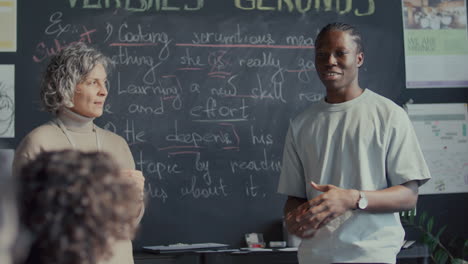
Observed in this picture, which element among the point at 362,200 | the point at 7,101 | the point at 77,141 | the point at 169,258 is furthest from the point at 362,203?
the point at 7,101

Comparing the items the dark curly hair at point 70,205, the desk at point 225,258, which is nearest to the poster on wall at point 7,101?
the desk at point 225,258

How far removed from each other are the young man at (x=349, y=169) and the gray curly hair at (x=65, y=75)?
0.83 m

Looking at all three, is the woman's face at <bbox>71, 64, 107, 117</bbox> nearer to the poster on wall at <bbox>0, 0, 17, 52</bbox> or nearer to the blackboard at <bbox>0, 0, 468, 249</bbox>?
the blackboard at <bbox>0, 0, 468, 249</bbox>

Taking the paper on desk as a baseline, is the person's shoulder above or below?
above

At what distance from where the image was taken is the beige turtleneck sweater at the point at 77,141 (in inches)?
93.8

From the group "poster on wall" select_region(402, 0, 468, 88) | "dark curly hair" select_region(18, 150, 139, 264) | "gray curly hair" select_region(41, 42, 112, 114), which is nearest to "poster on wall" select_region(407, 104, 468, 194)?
"poster on wall" select_region(402, 0, 468, 88)

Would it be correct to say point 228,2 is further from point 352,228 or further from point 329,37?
point 352,228

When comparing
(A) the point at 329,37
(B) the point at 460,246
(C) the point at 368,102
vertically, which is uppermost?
(A) the point at 329,37

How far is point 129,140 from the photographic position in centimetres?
411

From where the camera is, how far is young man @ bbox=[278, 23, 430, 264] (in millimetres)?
2328

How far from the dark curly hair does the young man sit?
1482mm

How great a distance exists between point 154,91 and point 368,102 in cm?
191

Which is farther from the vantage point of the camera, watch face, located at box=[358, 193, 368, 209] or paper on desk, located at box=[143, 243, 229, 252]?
paper on desk, located at box=[143, 243, 229, 252]

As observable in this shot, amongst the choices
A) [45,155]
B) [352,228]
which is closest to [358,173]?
[352,228]
